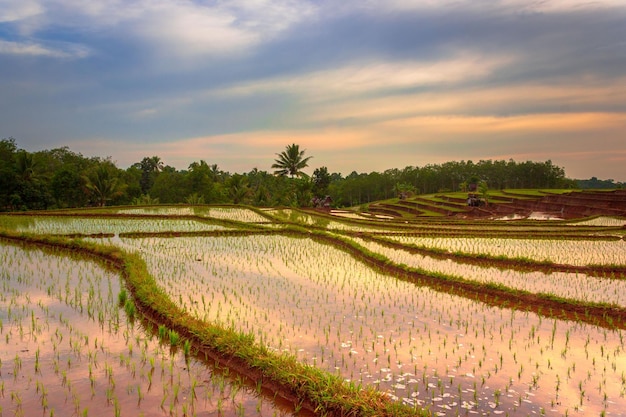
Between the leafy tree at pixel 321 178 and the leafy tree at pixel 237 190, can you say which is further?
the leafy tree at pixel 321 178

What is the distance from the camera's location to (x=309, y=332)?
16.8 ft

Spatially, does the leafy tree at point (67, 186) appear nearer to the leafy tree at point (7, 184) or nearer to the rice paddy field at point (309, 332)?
the leafy tree at point (7, 184)

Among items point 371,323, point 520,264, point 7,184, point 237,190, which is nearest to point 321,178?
point 237,190

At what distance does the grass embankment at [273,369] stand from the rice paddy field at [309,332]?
2 cm

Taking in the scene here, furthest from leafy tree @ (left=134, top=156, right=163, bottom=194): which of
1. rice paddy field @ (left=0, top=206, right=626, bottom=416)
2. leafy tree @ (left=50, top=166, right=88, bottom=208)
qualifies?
rice paddy field @ (left=0, top=206, right=626, bottom=416)

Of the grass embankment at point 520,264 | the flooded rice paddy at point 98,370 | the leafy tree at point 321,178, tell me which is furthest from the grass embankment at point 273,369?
the leafy tree at point 321,178

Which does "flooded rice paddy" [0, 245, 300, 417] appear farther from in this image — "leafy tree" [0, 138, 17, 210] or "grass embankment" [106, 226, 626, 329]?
"leafy tree" [0, 138, 17, 210]

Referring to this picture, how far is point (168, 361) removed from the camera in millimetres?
4375

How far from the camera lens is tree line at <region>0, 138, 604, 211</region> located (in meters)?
26.0

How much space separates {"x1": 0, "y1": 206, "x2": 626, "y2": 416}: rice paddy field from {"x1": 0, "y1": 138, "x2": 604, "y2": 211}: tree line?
711 inches

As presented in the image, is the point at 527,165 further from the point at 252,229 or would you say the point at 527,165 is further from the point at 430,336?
the point at 430,336

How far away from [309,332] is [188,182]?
3415 centimetres

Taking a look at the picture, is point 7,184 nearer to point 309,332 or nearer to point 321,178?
point 321,178

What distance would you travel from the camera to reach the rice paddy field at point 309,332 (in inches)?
143
